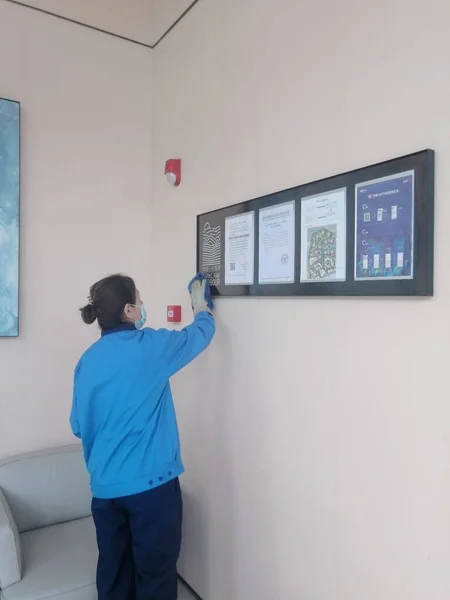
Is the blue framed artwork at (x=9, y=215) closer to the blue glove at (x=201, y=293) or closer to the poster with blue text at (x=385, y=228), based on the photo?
the blue glove at (x=201, y=293)

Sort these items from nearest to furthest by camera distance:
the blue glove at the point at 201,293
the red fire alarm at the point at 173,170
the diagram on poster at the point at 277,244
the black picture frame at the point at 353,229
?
the black picture frame at the point at 353,229 < the diagram on poster at the point at 277,244 < the blue glove at the point at 201,293 < the red fire alarm at the point at 173,170

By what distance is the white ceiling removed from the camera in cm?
251

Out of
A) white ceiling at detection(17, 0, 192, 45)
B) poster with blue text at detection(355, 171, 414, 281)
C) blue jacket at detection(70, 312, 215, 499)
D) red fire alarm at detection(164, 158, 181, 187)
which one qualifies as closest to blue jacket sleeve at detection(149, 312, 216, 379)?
blue jacket at detection(70, 312, 215, 499)

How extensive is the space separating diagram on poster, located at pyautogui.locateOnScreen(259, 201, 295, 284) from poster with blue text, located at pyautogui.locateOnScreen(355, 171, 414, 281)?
311mm

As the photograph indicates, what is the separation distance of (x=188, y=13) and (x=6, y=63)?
951mm

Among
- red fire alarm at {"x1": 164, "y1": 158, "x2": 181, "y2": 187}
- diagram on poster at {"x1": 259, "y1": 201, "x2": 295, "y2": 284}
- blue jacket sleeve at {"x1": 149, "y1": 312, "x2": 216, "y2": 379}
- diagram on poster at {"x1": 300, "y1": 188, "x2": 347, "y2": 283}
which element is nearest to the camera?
diagram on poster at {"x1": 300, "y1": 188, "x2": 347, "y2": 283}

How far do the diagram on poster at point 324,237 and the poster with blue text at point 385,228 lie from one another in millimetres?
65

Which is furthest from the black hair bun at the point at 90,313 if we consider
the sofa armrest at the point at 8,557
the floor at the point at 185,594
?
the floor at the point at 185,594

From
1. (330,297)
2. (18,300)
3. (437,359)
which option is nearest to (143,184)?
(18,300)

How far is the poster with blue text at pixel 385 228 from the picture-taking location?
1.26 meters

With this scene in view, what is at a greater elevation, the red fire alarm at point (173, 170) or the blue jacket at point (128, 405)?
the red fire alarm at point (173, 170)

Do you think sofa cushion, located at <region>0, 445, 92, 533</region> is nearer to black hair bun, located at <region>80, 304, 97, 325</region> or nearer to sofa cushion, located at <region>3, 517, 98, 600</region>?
sofa cushion, located at <region>3, 517, 98, 600</region>

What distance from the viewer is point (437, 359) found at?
3.96ft

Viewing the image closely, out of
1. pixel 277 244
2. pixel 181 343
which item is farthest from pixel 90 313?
pixel 277 244
